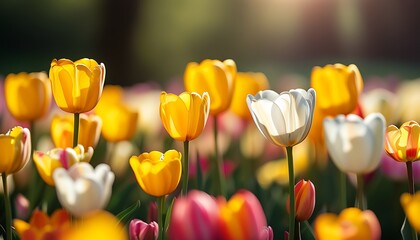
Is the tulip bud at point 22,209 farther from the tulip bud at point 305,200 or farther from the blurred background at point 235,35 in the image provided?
the blurred background at point 235,35

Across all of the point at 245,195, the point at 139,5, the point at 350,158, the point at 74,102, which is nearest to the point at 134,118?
the point at 74,102

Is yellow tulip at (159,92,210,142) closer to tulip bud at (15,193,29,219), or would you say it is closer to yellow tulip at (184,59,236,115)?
yellow tulip at (184,59,236,115)

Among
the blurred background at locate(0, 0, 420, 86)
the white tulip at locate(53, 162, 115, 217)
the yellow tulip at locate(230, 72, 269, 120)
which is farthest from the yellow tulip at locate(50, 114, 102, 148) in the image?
the blurred background at locate(0, 0, 420, 86)

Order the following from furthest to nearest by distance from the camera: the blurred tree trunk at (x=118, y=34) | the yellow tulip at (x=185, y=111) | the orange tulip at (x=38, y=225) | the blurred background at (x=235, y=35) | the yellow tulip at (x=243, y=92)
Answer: the blurred background at (x=235, y=35) → the blurred tree trunk at (x=118, y=34) → the yellow tulip at (x=243, y=92) → the yellow tulip at (x=185, y=111) → the orange tulip at (x=38, y=225)

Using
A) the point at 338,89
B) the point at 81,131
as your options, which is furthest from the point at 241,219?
the point at 338,89

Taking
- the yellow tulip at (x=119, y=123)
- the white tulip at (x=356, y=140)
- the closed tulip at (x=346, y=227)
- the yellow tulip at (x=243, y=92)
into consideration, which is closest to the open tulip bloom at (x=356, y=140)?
the white tulip at (x=356, y=140)

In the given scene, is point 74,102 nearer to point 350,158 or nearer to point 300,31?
point 350,158
